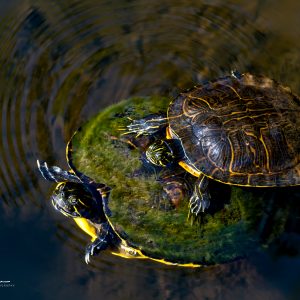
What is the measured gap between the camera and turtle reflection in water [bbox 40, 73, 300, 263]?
13.4 feet

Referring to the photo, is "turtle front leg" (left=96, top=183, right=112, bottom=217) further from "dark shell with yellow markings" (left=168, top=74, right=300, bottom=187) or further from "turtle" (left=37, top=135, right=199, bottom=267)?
"dark shell with yellow markings" (left=168, top=74, right=300, bottom=187)

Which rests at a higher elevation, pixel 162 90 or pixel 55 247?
pixel 162 90

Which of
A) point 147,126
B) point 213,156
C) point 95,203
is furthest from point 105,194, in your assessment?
point 213,156

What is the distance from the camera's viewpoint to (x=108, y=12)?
5879 millimetres

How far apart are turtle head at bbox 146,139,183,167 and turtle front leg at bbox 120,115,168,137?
11.4 inches

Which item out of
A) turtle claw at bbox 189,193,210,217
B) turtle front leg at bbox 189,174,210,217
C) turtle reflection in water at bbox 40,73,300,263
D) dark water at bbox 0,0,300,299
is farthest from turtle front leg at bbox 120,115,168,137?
dark water at bbox 0,0,300,299

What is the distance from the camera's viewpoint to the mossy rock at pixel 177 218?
13.8 ft

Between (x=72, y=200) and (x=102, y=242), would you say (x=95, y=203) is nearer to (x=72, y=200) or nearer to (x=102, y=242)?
(x=72, y=200)

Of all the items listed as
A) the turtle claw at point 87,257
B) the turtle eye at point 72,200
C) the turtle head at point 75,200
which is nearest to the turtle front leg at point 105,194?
the turtle head at point 75,200

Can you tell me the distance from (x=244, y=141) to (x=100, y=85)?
2.20m

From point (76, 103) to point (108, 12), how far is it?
1.36m

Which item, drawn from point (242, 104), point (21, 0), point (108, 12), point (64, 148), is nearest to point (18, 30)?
point (21, 0)

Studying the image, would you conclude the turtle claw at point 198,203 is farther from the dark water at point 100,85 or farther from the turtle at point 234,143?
the dark water at point 100,85

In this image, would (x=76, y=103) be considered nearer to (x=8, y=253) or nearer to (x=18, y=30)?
(x=18, y=30)
